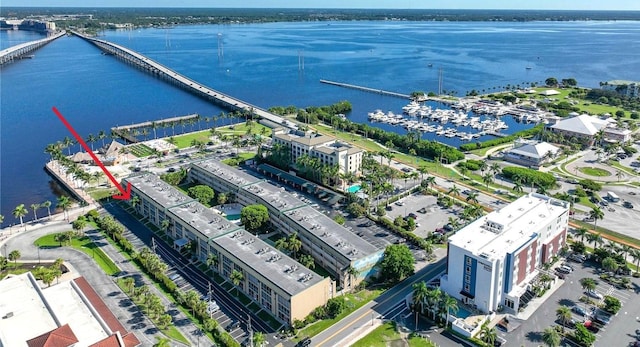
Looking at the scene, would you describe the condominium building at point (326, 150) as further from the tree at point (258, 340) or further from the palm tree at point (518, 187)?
the tree at point (258, 340)

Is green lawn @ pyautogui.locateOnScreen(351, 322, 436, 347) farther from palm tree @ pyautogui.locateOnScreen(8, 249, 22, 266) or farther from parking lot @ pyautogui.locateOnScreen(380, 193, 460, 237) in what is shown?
palm tree @ pyautogui.locateOnScreen(8, 249, 22, 266)

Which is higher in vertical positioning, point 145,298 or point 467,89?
point 467,89

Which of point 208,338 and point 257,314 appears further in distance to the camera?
point 257,314

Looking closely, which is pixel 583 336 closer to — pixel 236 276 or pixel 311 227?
pixel 311 227

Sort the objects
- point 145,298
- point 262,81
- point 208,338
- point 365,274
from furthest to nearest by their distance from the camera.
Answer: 1. point 262,81
2. point 365,274
3. point 145,298
4. point 208,338

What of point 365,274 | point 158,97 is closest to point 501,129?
point 365,274

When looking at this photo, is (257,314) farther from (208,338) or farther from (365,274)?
(365,274)
